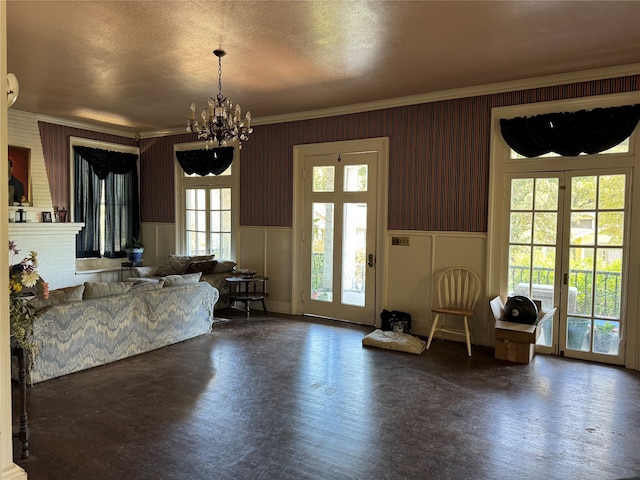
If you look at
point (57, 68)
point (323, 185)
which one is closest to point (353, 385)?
point (323, 185)

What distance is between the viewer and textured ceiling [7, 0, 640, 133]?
329 centimetres

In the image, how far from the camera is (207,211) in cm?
777

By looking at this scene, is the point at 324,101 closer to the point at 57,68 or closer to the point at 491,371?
the point at 57,68

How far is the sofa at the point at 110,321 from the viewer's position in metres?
3.92

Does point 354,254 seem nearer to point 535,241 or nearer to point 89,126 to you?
point 535,241

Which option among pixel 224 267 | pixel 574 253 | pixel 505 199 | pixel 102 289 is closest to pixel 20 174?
pixel 224 267

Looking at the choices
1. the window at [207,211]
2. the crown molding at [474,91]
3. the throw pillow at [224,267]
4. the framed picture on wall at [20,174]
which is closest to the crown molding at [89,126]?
the framed picture on wall at [20,174]

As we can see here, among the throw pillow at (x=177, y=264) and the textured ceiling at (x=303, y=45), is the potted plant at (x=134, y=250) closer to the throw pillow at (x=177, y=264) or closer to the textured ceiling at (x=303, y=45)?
the throw pillow at (x=177, y=264)

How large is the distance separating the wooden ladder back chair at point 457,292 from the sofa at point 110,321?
9.27ft

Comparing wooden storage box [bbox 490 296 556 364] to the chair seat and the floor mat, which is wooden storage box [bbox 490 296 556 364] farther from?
the floor mat

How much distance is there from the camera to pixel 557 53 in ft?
13.4

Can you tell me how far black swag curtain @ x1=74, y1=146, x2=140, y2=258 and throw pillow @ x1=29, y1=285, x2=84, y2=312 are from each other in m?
3.85

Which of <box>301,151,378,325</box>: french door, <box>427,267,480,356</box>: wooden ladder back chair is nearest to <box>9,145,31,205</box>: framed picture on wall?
<box>301,151,378,325</box>: french door

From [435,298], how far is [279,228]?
2.58m
